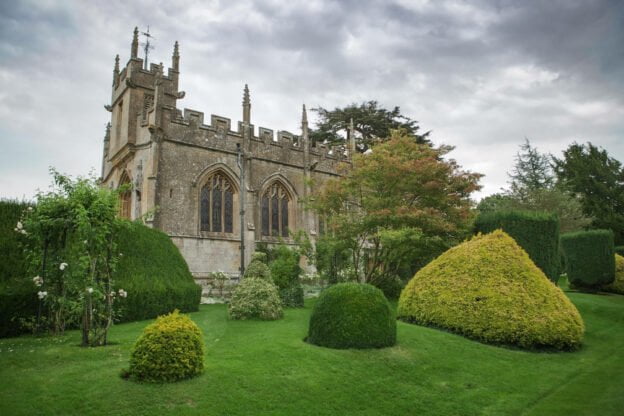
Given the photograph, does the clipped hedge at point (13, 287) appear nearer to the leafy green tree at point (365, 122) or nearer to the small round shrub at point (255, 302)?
the small round shrub at point (255, 302)

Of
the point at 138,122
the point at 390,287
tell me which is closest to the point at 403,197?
the point at 390,287

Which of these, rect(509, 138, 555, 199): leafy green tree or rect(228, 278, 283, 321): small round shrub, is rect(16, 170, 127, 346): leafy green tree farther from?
rect(509, 138, 555, 199): leafy green tree

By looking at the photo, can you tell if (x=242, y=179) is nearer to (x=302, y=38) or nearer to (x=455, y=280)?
(x=302, y=38)

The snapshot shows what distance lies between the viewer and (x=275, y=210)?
2489cm

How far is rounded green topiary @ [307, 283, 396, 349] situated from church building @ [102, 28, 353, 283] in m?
10.9

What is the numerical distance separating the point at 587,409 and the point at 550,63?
9762 mm

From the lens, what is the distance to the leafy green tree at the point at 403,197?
15.0m

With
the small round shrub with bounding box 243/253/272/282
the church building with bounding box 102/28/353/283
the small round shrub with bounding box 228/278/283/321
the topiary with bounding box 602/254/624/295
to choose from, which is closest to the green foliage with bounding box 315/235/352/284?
the church building with bounding box 102/28/353/283

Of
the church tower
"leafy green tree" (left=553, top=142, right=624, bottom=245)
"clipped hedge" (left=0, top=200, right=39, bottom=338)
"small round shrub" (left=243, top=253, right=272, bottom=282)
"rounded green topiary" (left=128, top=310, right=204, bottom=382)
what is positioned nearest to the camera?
"rounded green topiary" (left=128, top=310, right=204, bottom=382)

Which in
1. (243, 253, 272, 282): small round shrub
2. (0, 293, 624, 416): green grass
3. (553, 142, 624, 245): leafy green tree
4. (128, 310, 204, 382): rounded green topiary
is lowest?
(0, 293, 624, 416): green grass

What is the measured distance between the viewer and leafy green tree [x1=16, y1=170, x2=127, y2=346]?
779 centimetres

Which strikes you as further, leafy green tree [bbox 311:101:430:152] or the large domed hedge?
leafy green tree [bbox 311:101:430:152]

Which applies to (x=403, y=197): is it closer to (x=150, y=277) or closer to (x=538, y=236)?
(x=538, y=236)

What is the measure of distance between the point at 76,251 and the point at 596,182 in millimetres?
34493
